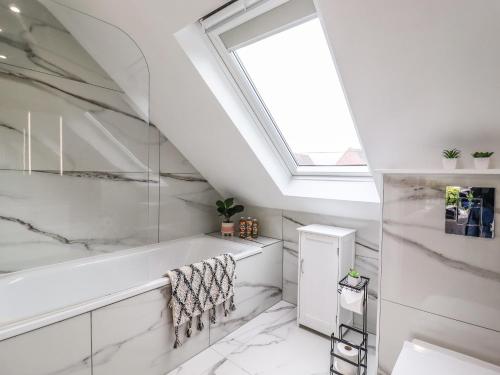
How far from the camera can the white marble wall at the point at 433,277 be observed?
1.26 meters

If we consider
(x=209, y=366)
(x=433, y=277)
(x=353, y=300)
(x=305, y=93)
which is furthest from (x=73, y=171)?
(x=433, y=277)

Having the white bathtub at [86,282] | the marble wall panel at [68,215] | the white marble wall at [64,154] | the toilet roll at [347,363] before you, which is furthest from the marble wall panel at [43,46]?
the toilet roll at [347,363]

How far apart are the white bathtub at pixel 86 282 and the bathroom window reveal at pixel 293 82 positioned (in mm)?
1005

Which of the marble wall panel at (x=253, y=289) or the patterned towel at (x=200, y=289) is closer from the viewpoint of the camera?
the patterned towel at (x=200, y=289)

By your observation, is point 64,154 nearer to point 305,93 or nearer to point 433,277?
point 305,93

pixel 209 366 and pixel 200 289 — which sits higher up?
pixel 200 289

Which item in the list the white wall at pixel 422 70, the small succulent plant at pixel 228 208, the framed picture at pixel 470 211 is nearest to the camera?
the white wall at pixel 422 70

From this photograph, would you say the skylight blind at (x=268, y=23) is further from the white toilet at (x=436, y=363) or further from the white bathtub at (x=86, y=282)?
Answer: the white toilet at (x=436, y=363)

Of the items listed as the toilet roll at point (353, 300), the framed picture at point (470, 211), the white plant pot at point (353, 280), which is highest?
the framed picture at point (470, 211)

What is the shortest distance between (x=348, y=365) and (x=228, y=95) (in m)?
1.90

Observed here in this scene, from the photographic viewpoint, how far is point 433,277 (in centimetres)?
138

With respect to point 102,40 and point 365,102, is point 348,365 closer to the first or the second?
point 365,102

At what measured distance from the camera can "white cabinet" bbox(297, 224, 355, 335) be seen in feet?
6.97

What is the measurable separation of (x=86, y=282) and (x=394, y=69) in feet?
7.72
